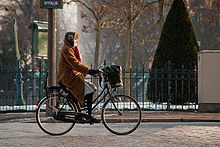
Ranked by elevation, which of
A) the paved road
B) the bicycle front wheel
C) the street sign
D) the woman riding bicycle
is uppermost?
the street sign

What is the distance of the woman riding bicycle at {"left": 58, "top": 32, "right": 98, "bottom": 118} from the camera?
9867 millimetres

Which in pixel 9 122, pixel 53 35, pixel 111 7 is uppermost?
pixel 111 7

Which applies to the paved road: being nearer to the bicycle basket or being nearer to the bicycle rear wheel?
the bicycle rear wheel

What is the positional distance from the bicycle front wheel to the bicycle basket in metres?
0.28

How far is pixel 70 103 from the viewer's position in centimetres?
995

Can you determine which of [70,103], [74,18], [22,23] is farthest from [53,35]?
[74,18]

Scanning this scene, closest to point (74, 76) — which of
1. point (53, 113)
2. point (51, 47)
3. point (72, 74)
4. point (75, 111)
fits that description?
point (72, 74)

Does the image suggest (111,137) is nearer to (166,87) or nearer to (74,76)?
(74,76)

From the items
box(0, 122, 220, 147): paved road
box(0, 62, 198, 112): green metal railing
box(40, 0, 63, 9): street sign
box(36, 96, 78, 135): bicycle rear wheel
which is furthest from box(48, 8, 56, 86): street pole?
box(36, 96, 78, 135): bicycle rear wheel

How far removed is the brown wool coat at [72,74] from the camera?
987 cm

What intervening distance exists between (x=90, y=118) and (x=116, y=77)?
2.85 ft

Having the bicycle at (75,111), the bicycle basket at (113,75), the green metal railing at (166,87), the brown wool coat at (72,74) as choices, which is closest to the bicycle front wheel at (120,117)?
the bicycle at (75,111)

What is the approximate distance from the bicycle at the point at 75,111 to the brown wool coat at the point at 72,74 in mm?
140

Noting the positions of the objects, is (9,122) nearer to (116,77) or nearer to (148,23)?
(116,77)
